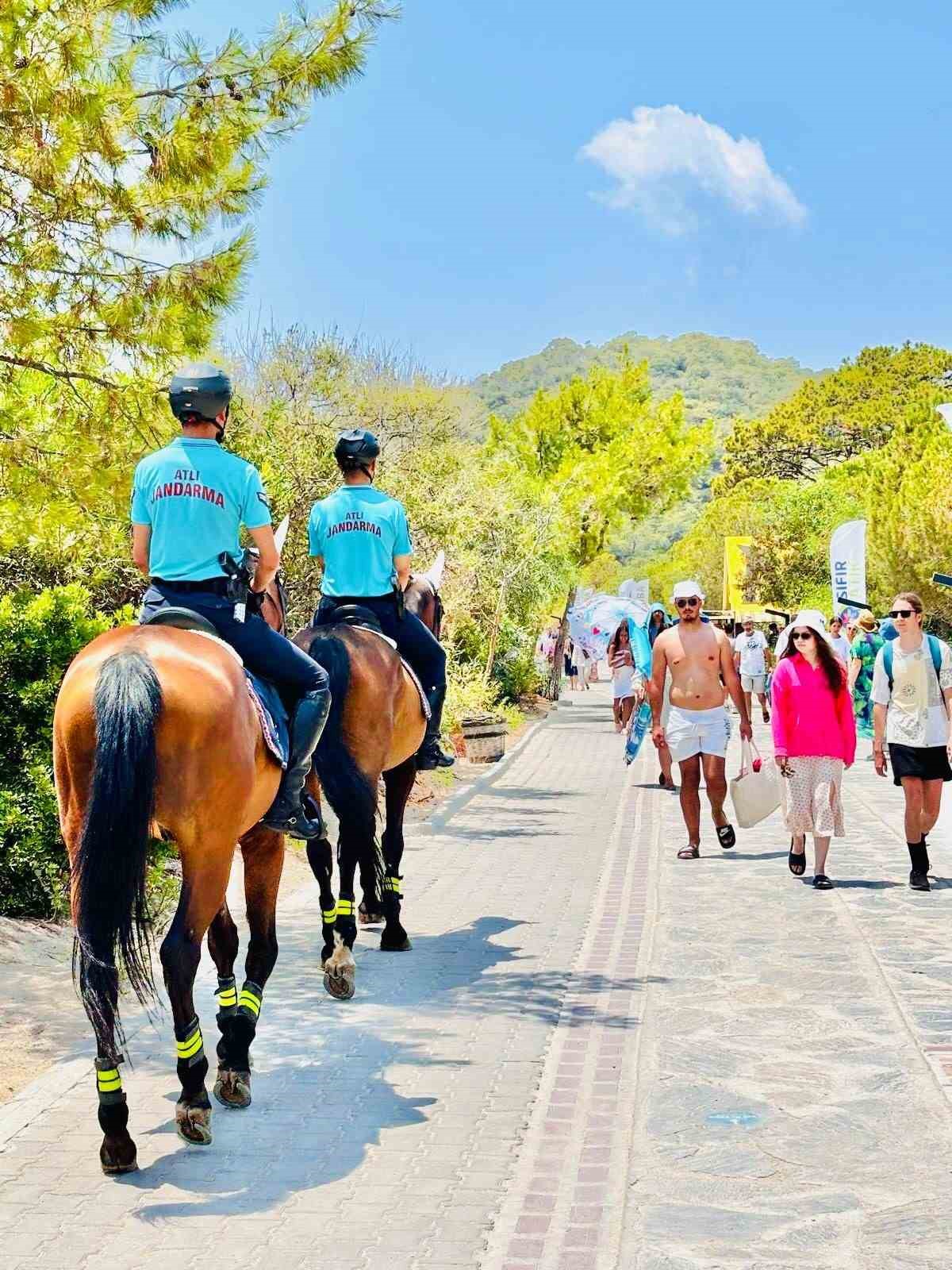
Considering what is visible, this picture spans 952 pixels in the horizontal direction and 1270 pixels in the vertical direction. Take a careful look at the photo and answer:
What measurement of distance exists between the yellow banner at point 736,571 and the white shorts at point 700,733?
62649 millimetres

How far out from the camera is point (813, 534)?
72938mm

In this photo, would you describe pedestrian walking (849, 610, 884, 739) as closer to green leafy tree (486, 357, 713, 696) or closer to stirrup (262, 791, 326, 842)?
stirrup (262, 791, 326, 842)

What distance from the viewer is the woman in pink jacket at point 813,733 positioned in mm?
11367

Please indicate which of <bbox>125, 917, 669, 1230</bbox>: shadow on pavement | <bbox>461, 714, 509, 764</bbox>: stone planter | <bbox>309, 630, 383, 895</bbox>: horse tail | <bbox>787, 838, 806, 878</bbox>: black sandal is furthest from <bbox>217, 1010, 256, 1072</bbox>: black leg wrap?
<bbox>461, 714, 509, 764</bbox>: stone planter

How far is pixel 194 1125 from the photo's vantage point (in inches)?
214

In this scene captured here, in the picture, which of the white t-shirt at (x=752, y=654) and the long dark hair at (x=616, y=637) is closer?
the long dark hair at (x=616, y=637)

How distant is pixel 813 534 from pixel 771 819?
58.9 meters

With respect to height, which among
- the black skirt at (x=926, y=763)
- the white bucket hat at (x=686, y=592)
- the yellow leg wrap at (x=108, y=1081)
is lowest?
the yellow leg wrap at (x=108, y=1081)

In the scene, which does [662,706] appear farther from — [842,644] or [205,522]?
[842,644]

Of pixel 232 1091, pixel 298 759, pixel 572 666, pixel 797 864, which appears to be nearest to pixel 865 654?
pixel 797 864

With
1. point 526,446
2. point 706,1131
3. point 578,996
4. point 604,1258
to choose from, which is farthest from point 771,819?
point 526,446

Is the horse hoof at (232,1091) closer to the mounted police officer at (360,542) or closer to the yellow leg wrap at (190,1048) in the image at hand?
the yellow leg wrap at (190,1048)

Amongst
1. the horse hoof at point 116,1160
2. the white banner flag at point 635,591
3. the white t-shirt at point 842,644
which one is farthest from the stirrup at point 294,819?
the white banner flag at point 635,591

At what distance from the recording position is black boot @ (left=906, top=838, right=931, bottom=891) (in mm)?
11102
